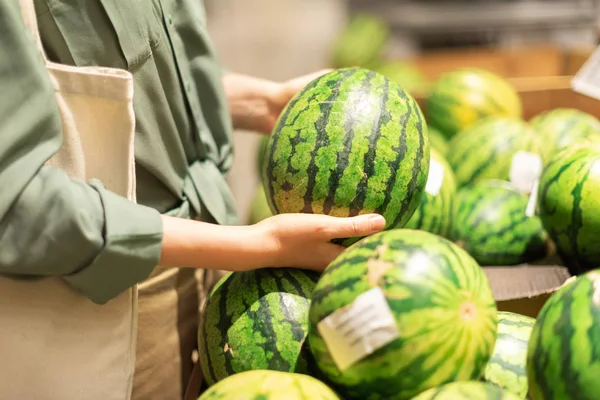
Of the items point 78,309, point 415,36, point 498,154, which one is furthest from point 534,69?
point 78,309

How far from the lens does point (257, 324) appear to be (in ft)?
3.92

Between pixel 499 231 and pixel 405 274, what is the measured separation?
0.83 m

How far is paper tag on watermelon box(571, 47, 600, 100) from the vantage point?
2045 millimetres

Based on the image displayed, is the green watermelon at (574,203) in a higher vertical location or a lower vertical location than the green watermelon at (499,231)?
higher

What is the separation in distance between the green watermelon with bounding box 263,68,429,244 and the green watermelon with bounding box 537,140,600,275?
0.40 meters

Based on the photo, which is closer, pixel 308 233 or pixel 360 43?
pixel 308 233

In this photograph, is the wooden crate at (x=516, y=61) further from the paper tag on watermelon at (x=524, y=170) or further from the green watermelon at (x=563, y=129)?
the paper tag on watermelon at (x=524, y=170)

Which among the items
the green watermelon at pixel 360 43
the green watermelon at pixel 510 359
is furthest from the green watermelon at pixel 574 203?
the green watermelon at pixel 360 43

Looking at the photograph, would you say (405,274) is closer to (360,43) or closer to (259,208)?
(259,208)

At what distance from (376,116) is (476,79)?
139 cm

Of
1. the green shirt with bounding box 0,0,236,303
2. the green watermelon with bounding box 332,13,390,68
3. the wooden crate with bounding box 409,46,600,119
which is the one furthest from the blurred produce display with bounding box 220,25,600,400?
the green watermelon with bounding box 332,13,390,68

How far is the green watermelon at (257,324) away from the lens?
1.15 metres

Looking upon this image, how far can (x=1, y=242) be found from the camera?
101 cm

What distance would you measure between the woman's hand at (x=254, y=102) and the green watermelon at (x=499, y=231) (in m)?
0.62
